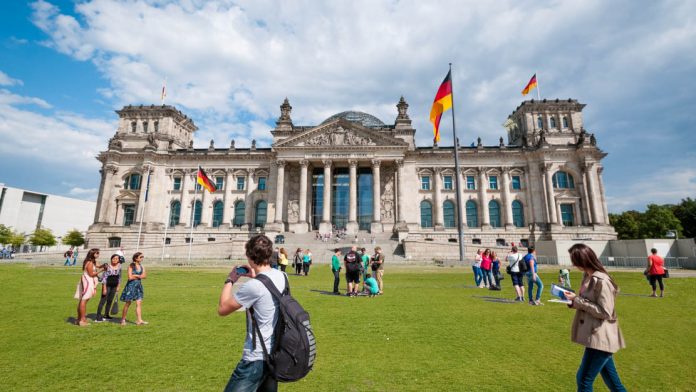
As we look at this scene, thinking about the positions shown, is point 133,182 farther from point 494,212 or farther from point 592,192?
point 592,192

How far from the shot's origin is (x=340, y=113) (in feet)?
212

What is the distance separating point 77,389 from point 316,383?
3412 millimetres

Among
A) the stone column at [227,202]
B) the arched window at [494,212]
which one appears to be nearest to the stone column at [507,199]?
the arched window at [494,212]

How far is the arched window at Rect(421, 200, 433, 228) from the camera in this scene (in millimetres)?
51403

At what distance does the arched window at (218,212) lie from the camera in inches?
2100

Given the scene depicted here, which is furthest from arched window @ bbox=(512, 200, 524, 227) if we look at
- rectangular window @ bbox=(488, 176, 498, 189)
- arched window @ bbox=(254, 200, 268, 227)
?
arched window @ bbox=(254, 200, 268, 227)

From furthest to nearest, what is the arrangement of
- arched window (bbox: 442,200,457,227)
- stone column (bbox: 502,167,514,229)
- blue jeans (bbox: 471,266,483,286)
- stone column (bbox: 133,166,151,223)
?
stone column (bbox: 133,166,151,223) → arched window (bbox: 442,200,457,227) → stone column (bbox: 502,167,514,229) → blue jeans (bbox: 471,266,483,286)

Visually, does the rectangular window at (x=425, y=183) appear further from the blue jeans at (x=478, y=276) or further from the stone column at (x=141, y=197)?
the stone column at (x=141, y=197)

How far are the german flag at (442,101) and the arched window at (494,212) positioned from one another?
26.5 metres

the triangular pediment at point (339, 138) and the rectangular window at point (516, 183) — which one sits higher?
the triangular pediment at point (339, 138)

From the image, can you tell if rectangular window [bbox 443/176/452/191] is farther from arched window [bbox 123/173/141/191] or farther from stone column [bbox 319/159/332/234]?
arched window [bbox 123/173/141/191]

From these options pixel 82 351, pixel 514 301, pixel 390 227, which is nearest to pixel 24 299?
pixel 82 351

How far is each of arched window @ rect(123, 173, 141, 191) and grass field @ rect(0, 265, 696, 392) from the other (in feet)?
156

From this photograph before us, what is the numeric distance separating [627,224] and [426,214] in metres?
45.2
